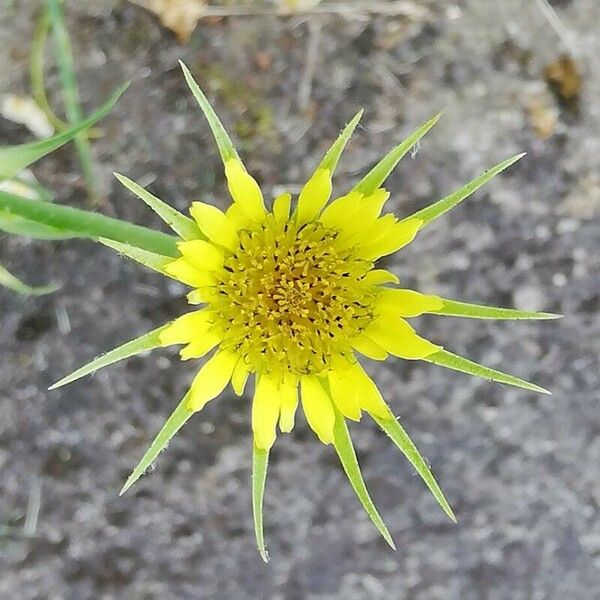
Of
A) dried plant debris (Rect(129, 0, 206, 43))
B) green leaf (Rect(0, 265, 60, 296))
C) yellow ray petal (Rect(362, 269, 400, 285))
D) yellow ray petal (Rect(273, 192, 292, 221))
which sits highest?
dried plant debris (Rect(129, 0, 206, 43))

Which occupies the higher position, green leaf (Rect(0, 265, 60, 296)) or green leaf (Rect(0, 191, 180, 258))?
green leaf (Rect(0, 191, 180, 258))

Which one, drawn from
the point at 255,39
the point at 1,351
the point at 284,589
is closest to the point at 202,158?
the point at 255,39

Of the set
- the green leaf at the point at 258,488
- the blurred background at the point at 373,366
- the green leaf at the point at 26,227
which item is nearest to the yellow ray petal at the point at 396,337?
the green leaf at the point at 258,488

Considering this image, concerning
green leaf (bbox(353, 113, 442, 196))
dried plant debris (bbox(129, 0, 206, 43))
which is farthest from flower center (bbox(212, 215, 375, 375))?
dried plant debris (bbox(129, 0, 206, 43))

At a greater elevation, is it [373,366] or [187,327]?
[187,327]

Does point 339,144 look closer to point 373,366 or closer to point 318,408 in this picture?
point 318,408

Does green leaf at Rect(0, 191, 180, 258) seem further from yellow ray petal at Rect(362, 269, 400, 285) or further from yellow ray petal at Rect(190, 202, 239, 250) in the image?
yellow ray petal at Rect(362, 269, 400, 285)

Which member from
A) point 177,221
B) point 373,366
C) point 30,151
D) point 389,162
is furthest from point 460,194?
point 373,366
